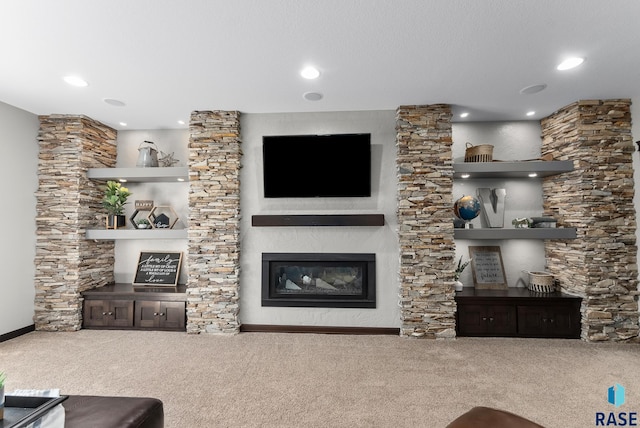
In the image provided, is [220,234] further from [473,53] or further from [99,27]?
[473,53]

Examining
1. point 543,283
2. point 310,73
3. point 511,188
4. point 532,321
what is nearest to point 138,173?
point 310,73

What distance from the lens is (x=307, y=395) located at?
2240mm

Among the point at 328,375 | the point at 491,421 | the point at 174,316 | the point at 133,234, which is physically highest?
the point at 133,234

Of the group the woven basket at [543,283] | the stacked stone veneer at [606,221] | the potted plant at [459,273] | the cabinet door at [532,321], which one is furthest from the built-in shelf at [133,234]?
the stacked stone veneer at [606,221]

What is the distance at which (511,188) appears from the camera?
386 cm

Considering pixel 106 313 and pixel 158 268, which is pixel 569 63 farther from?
pixel 106 313

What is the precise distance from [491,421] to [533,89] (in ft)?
10.0

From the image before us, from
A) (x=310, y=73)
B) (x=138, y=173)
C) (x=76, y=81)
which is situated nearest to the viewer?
(x=310, y=73)

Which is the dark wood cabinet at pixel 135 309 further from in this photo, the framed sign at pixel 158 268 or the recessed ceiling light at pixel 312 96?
the recessed ceiling light at pixel 312 96

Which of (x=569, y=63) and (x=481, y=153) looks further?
(x=481, y=153)

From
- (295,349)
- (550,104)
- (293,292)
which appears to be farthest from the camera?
(293,292)

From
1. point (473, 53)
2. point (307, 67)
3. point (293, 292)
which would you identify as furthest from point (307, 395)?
point (473, 53)

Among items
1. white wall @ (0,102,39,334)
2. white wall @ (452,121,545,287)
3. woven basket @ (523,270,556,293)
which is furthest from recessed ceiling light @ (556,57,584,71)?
white wall @ (0,102,39,334)

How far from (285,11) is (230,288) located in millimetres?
2789
